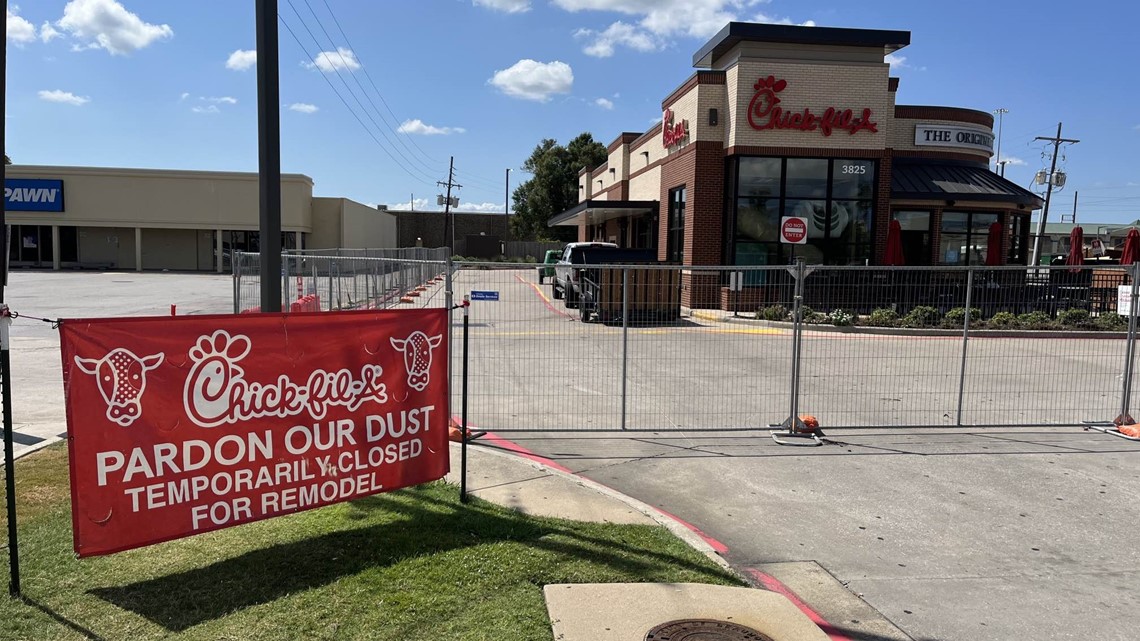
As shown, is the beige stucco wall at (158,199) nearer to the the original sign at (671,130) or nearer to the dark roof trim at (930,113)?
the the original sign at (671,130)

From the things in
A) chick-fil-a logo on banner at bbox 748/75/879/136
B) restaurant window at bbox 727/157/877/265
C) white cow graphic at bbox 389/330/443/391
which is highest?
chick-fil-a logo on banner at bbox 748/75/879/136

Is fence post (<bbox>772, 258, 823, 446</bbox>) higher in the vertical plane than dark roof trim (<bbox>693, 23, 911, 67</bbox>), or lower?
lower

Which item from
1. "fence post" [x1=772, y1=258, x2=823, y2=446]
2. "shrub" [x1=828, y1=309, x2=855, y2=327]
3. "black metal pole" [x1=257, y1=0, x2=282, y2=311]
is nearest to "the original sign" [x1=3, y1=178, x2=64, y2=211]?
"shrub" [x1=828, y1=309, x2=855, y2=327]

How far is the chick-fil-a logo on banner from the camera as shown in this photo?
2231 cm

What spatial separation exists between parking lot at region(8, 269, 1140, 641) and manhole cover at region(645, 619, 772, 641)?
2.44 feet

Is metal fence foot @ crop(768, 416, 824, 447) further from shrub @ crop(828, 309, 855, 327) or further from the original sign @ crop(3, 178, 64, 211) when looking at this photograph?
the original sign @ crop(3, 178, 64, 211)

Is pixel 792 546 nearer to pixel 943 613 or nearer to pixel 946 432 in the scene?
pixel 943 613

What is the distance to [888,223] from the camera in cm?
2389

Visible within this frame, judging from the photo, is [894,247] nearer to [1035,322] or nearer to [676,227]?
[1035,322]

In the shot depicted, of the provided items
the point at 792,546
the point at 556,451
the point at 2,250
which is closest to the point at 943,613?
the point at 792,546

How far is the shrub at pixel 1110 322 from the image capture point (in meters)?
17.1

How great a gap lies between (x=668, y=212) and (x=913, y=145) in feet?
27.5

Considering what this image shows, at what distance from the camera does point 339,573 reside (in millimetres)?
4684

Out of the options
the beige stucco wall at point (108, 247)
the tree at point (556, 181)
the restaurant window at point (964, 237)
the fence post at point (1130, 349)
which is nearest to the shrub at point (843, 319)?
the fence post at point (1130, 349)
